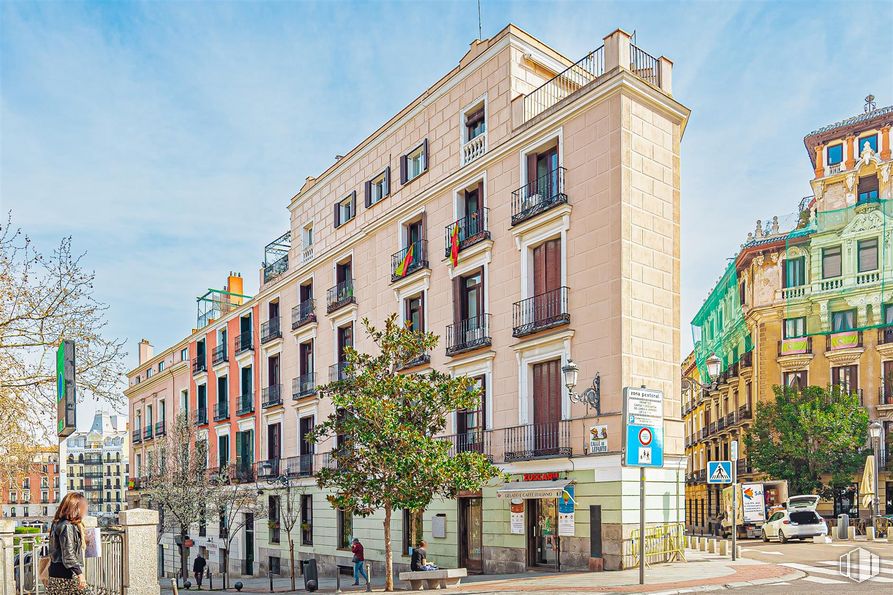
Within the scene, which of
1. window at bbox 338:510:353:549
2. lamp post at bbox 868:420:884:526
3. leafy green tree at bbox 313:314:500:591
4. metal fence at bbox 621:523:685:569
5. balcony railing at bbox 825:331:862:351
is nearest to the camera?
leafy green tree at bbox 313:314:500:591

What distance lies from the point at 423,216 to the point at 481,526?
10.3m

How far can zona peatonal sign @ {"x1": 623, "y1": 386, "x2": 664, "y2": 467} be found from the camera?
1598cm

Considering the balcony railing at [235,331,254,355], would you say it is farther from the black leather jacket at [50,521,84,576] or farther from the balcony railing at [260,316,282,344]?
the black leather jacket at [50,521,84,576]

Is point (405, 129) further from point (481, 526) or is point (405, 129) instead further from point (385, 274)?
point (481, 526)

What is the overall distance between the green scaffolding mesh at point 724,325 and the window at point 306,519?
28.0 m

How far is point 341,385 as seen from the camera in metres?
20.6

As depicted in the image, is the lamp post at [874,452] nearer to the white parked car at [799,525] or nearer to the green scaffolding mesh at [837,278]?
the white parked car at [799,525]

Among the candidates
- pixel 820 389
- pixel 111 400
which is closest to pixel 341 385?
pixel 111 400

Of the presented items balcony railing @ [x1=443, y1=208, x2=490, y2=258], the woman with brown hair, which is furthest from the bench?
balcony railing @ [x1=443, y1=208, x2=490, y2=258]

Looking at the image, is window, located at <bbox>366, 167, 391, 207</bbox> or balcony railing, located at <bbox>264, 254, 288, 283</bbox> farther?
balcony railing, located at <bbox>264, 254, 288, 283</bbox>

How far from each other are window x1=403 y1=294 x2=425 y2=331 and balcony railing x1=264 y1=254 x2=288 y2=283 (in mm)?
11973

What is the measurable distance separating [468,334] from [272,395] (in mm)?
15444

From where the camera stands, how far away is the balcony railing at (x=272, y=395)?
124 ft

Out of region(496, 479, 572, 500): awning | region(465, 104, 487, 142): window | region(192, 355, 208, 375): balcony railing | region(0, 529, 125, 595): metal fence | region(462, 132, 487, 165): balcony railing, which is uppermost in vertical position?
region(465, 104, 487, 142): window
